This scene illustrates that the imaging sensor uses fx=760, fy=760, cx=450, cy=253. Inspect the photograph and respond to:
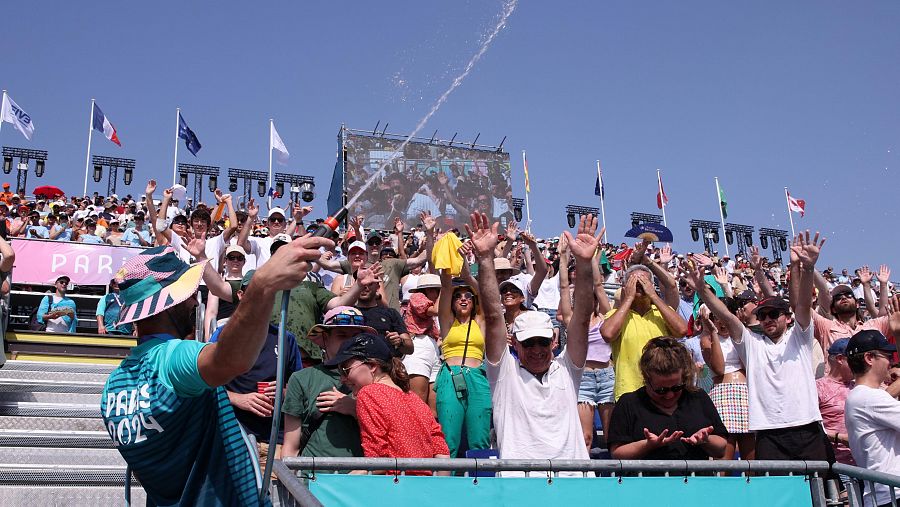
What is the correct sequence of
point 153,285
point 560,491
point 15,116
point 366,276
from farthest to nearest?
point 15,116, point 366,276, point 560,491, point 153,285

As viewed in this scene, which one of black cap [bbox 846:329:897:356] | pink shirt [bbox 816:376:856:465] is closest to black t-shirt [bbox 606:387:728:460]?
black cap [bbox 846:329:897:356]

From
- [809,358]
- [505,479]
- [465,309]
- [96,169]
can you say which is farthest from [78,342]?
[96,169]

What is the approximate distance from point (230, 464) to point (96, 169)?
5825 centimetres

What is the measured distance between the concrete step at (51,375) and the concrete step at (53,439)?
142cm

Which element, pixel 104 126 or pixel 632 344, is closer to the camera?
pixel 632 344

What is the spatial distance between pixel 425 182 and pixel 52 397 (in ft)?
112

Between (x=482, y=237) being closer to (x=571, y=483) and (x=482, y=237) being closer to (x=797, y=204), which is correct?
(x=571, y=483)

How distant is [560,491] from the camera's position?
423 cm

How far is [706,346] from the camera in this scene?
6.85 metres

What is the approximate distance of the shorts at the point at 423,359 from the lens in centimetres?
675

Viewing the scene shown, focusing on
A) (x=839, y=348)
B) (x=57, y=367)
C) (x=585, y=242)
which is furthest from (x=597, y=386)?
(x=57, y=367)

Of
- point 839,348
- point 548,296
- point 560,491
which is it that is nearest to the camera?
point 560,491

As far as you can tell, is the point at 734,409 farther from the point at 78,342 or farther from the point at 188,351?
the point at 78,342

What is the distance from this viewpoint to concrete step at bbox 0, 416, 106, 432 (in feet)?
20.3
